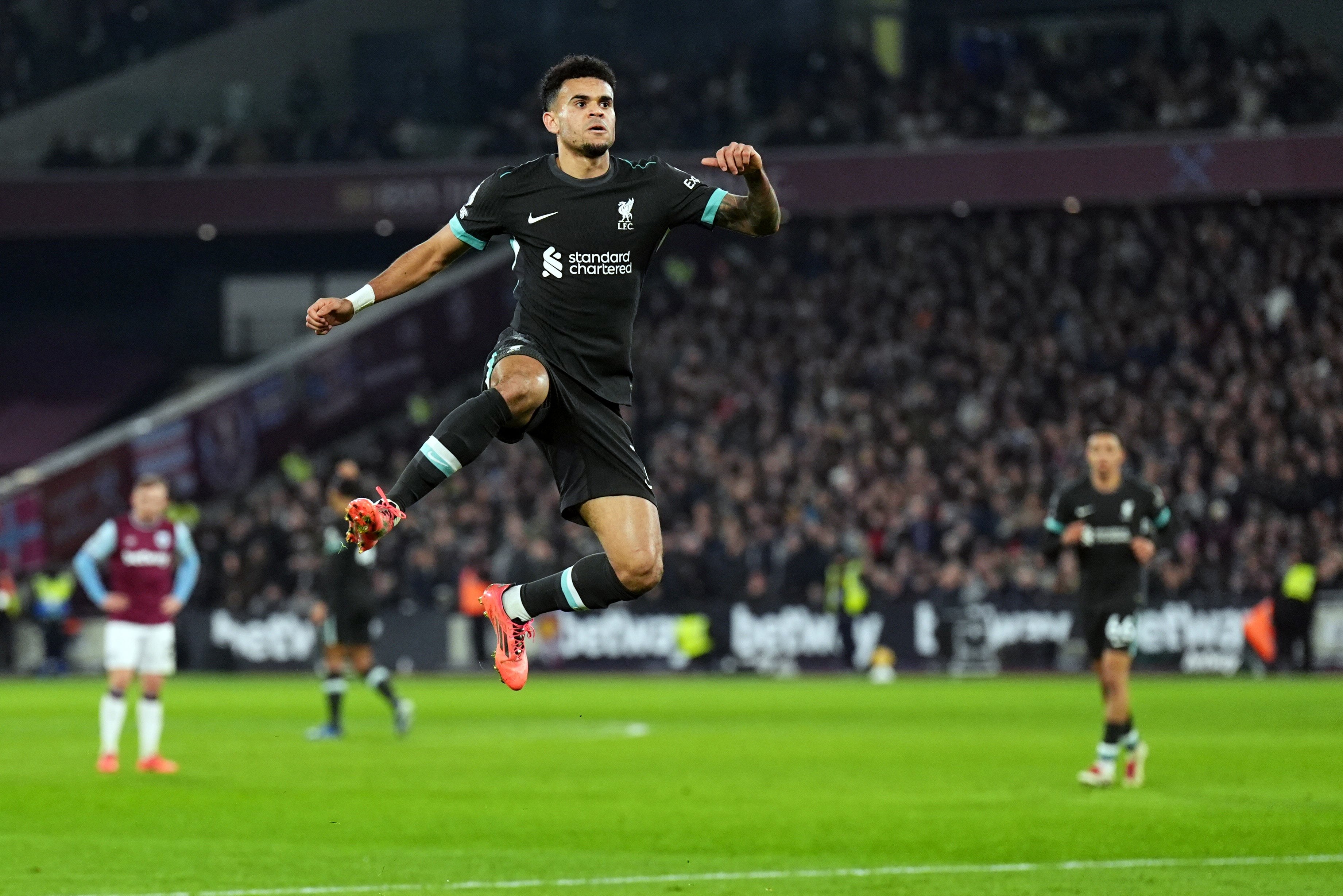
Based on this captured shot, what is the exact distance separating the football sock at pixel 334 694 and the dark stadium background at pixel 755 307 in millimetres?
12088

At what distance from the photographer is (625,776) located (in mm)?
15445

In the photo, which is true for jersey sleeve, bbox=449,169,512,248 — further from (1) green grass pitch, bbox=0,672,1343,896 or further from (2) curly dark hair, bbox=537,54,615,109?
(1) green grass pitch, bbox=0,672,1343,896

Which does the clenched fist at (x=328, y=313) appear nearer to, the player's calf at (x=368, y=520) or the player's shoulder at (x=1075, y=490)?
the player's calf at (x=368, y=520)

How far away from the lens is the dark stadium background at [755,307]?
3131 centimetres

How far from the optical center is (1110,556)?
1423 cm

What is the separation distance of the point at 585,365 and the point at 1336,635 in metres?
22.6

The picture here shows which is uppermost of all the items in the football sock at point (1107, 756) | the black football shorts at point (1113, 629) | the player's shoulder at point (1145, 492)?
the player's shoulder at point (1145, 492)

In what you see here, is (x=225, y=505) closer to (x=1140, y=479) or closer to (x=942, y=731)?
(x=942, y=731)

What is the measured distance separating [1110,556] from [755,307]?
24.6m

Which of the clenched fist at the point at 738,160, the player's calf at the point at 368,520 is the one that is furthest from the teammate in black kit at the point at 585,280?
the player's calf at the point at 368,520

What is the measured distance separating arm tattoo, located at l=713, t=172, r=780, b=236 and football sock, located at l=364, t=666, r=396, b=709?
A: 11078 mm

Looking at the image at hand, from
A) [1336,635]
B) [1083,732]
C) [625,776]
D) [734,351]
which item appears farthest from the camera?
[734,351]

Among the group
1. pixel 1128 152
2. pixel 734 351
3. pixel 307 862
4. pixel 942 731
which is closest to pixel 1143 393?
pixel 1128 152

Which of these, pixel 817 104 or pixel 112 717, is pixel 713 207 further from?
pixel 817 104
